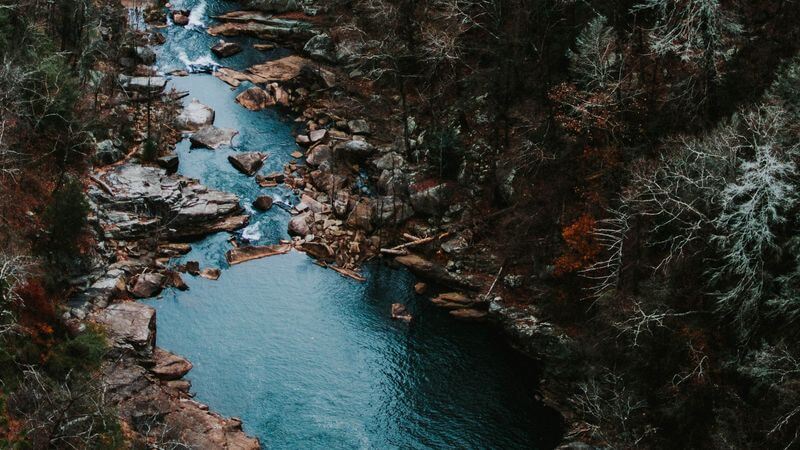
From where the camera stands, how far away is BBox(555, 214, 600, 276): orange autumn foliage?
98.1ft

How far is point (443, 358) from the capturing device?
29359 millimetres

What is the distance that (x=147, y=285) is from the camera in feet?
99.5

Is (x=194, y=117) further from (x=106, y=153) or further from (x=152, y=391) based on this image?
(x=152, y=391)

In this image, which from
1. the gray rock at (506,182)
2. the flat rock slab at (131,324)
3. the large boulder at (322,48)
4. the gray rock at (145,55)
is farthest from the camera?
the large boulder at (322,48)

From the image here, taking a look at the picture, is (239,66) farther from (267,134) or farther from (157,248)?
(157,248)

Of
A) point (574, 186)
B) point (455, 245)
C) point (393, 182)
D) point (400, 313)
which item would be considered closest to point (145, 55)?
point (393, 182)

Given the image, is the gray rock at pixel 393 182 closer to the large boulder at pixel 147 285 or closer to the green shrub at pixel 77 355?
the large boulder at pixel 147 285

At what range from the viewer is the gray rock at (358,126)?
40.9 m

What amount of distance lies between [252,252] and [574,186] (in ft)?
47.9

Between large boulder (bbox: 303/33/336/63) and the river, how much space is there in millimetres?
14660

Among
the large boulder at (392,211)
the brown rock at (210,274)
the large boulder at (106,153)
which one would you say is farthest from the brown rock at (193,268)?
the large boulder at (392,211)

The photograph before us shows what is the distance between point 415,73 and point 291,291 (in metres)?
16.8

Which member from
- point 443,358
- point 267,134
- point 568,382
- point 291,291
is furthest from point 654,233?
point 267,134

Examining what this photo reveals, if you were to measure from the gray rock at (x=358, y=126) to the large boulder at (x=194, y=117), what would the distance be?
25.3 feet
